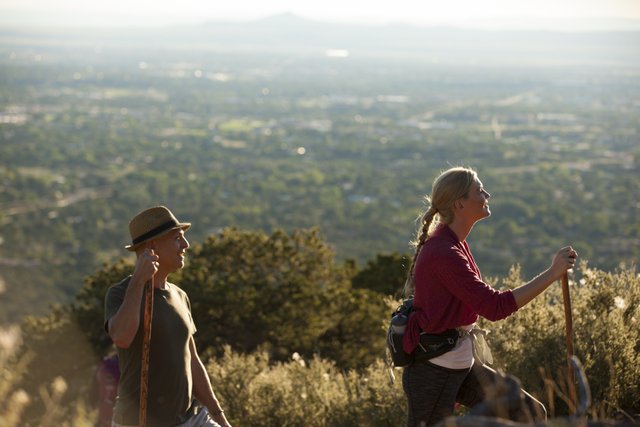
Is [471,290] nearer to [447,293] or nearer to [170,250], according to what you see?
[447,293]

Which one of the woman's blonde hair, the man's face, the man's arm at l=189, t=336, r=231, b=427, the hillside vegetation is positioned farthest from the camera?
the hillside vegetation

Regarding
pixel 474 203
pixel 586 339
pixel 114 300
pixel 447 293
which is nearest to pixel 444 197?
pixel 474 203

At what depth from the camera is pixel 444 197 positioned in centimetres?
381

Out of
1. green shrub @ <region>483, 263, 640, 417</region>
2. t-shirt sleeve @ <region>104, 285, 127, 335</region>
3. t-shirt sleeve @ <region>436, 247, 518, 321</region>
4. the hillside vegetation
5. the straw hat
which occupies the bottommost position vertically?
the hillside vegetation

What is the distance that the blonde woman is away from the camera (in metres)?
3.58

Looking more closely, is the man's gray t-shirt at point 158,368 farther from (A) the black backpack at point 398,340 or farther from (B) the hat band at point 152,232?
(A) the black backpack at point 398,340

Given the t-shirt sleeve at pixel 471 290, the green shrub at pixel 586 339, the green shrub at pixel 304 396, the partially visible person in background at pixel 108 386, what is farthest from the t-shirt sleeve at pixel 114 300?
the partially visible person in background at pixel 108 386

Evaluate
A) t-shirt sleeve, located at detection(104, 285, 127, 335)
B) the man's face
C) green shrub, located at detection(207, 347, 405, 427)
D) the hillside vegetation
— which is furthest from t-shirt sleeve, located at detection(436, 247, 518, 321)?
green shrub, located at detection(207, 347, 405, 427)

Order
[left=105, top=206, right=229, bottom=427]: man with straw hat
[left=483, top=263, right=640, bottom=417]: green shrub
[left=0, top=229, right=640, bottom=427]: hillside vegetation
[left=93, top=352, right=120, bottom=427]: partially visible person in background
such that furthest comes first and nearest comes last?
[left=93, top=352, right=120, bottom=427]: partially visible person in background → [left=0, top=229, right=640, bottom=427]: hillside vegetation → [left=483, top=263, right=640, bottom=417]: green shrub → [left=105, top=206, right=229, bottom=427]: man with straw hat

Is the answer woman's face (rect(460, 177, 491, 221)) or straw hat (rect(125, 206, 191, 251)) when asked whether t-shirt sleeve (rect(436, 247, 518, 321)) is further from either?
straw hat (rect(125, 206, 191, 251))

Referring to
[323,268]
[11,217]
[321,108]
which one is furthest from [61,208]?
[321,108]

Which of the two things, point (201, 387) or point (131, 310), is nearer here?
point (131, 310)

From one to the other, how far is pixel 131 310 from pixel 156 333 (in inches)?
7.3

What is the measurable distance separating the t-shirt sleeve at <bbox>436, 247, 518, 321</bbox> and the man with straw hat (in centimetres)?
110
